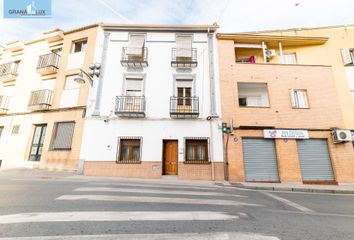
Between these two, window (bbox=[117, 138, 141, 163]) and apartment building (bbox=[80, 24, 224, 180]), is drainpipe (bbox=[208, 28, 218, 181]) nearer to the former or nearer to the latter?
apartment building (bbox=[80, 24, 224, 180])

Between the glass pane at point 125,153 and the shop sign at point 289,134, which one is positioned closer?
the shop sign at point 289,134

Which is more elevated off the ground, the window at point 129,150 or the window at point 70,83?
the window at point 70,83

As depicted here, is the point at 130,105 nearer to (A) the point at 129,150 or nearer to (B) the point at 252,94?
(A) the point at 129,150

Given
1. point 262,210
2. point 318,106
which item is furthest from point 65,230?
point 318,106

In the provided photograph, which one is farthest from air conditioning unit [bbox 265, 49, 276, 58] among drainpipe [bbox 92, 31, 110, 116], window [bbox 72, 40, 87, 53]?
window [bbox 72, 40, 87, 53]

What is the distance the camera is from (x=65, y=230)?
2.87 metres

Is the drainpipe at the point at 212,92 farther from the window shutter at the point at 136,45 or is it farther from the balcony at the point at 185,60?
the window shutter at the point at 136,45

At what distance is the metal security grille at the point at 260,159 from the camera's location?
10.1 meters

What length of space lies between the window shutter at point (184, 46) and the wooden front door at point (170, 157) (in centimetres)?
637

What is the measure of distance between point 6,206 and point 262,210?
21.2 ft

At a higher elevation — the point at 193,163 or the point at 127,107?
the point at 127,107

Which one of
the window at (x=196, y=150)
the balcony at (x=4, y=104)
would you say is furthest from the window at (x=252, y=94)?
the balcony at (x=4, y=104)

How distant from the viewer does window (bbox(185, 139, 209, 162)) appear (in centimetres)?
1060

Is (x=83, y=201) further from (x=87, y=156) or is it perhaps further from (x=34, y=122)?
(x=34, y=122)
